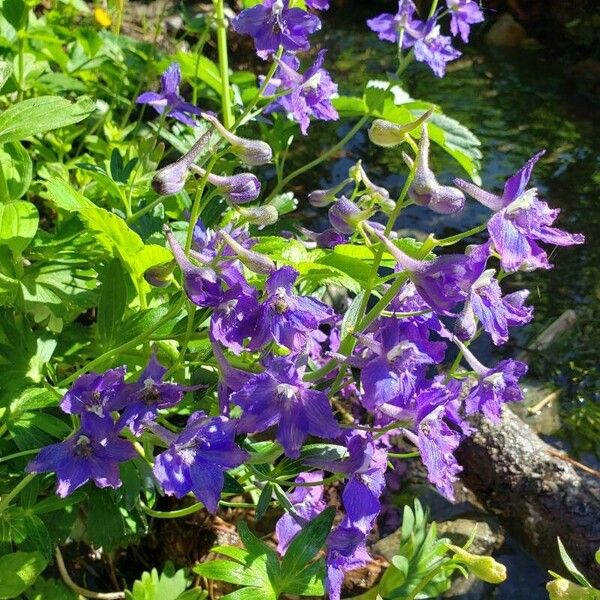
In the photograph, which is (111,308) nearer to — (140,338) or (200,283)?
(140,338)

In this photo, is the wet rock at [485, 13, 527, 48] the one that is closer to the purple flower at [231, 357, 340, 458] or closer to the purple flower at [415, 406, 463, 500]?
the purple flower at [415, 406, 463, 500]

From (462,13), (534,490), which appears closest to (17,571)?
(534,490)

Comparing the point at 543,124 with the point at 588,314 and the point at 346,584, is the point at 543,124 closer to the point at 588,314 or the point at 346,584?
the point at 588,314

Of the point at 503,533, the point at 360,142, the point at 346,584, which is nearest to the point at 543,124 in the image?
the point at 360,142

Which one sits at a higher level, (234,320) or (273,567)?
(234,320)

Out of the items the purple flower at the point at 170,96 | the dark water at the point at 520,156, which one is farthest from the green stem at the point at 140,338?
the dark water at the point at 520,156
